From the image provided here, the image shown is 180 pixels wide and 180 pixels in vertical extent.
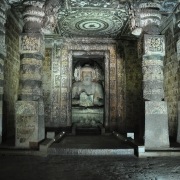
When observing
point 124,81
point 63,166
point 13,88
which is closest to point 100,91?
point 124,81

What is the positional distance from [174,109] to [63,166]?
4.93m

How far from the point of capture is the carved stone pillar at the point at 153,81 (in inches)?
213

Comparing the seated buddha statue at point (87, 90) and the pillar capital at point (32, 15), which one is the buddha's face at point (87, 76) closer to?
the seated buddha statue at point (87, 90)

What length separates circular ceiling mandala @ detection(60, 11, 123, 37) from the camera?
7422 mm

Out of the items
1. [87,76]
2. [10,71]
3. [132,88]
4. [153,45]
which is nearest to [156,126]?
[153,45]

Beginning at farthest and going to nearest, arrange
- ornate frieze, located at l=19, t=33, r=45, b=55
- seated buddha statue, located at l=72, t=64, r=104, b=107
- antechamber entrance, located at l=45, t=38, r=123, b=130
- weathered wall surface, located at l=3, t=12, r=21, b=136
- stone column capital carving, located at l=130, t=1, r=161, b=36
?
1. seated buddha statue, located at l=72, t=64, r=104, b=107
2. antechamber entrance, located at l=45, t=38, r=123, b=130
3. weathered wall surface, located at l=3, t=12, r=21, b=136
4. stone column capital carving, located at l=130, t=1, r=161, b=36
5. ornate frieze, located at l=19, t=33, r=45, b=55

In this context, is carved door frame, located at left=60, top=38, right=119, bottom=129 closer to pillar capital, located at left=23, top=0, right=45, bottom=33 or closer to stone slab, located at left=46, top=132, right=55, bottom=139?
stone slab, located at left=46, top=132, right=55, bottom=139

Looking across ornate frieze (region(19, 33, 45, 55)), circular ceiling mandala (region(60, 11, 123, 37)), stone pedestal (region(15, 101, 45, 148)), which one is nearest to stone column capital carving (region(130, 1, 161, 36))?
circular ceiling mandala (region(60, 11, 123, 37))

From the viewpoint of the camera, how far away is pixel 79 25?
835 cm

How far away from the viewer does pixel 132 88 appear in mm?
9758

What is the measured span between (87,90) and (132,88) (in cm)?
308

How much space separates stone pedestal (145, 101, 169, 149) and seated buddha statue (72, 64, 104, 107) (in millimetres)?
6149

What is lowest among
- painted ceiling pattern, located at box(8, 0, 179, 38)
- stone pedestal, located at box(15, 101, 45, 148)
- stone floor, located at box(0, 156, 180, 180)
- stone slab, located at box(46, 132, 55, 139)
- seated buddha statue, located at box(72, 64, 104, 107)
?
stone floor, located at box(0, 156, 180, 180)

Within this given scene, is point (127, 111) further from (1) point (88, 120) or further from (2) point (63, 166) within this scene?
(2) point (63, 166)
